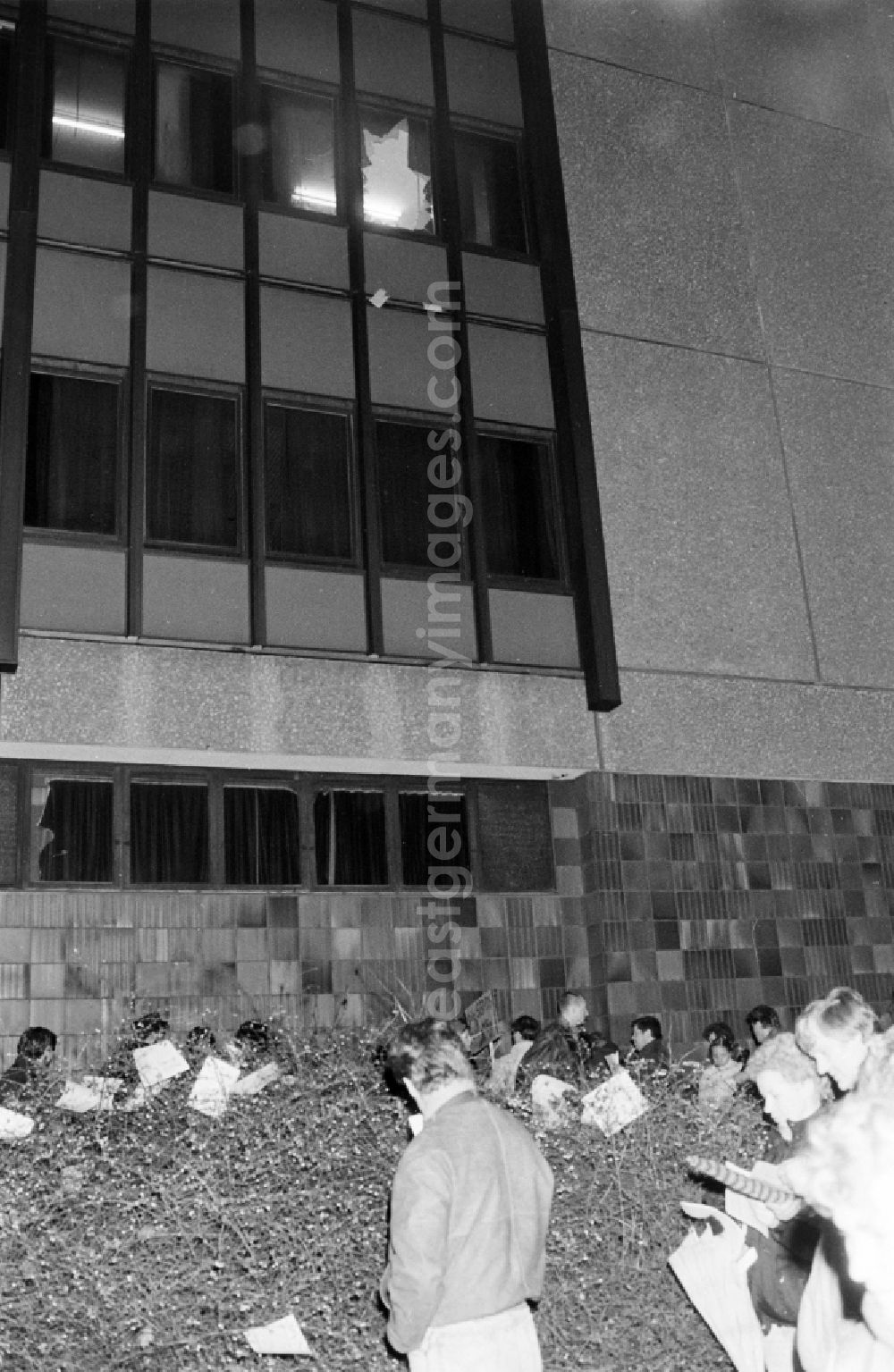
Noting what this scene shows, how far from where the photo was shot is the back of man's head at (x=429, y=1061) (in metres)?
Result: 4.32

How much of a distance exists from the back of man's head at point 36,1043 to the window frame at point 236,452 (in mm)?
4417

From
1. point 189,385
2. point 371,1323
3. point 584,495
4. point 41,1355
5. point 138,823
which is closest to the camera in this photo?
point 41,1355

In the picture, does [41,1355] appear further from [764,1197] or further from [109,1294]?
[764,1197]

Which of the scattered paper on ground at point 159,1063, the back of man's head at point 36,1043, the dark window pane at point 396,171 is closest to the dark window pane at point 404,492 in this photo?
the dark window pane at point 396,171

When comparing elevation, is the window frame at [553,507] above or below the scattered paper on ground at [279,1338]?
above

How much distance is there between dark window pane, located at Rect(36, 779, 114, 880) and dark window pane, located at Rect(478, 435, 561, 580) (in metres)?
4.14

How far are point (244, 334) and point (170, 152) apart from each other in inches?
76.5

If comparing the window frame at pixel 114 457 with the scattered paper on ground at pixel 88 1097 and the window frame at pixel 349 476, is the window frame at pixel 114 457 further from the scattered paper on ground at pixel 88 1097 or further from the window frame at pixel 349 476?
the scattered paper on ground at pixel 88 1097

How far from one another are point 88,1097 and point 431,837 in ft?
20.5

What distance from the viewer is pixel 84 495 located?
11711 mm

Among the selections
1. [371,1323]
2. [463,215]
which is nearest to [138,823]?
[371,1323]

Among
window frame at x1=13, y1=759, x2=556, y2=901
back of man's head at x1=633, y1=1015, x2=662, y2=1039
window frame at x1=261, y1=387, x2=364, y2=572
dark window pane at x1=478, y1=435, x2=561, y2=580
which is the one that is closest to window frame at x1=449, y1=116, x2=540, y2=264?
dark window pane at x1=478, y1=435, x2=561, y2=580

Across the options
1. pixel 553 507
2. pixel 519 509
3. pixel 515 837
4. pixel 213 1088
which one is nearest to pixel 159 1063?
pixel 213 1088

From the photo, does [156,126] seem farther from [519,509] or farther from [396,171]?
[519,509]
